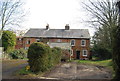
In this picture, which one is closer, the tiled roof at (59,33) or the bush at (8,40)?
the bush at (8,40)

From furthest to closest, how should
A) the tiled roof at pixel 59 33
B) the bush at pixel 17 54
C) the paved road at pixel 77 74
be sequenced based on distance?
the tiled roof at pixel 59 33 → the bush at pixel 17 54 → the paved road at pixel 77 74

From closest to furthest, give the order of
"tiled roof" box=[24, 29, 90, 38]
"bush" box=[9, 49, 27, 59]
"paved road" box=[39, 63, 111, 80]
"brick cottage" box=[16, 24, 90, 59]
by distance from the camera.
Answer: "paved road" box=[39, 63, 111, 80], "bush" box=[9, 49, 27, 59], "brick cottage" box=[16, 24, 90, 59], "tiled roof" box=[24, 29, 90, 38]

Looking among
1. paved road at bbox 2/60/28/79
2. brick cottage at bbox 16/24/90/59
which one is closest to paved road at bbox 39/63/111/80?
paved road at bbox 2/60/28/79

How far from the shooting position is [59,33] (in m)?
46.8

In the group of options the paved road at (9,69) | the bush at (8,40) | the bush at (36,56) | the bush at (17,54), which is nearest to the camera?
the paved road at (9,69)

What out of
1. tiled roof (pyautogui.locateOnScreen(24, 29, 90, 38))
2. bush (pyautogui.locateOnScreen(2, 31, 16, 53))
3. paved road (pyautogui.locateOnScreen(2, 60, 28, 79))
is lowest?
paved road (pyautogui.locateOnScreen(2, 60, 28, 79))

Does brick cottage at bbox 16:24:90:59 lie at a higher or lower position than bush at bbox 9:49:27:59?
higher

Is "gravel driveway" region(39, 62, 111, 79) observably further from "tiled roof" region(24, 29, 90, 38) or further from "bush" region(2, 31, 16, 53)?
"tiled roof" region(24, 29, 90, 38)

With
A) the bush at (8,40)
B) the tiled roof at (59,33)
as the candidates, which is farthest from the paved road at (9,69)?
the tiled roof at (59,33)

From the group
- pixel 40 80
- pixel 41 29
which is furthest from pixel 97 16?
pixel 41 29

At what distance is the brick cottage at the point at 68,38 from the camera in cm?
4381

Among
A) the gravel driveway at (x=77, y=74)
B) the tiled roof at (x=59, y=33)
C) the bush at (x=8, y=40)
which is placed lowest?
the gravel driveway at (x=77, y=74)

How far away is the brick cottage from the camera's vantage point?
43812 mm

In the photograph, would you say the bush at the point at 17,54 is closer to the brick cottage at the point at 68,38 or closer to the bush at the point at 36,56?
the brick cottage at the point at 68,38
